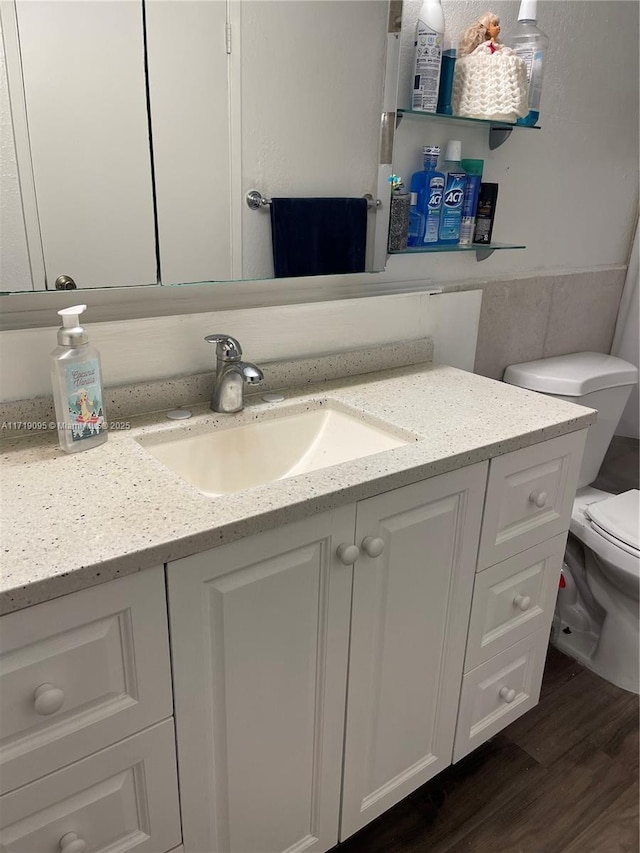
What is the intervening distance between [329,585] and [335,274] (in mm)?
712

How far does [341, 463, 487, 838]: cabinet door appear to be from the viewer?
105 cm

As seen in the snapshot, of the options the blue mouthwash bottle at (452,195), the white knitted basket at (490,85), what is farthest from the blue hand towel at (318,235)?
the white knitted basket at (490,85)

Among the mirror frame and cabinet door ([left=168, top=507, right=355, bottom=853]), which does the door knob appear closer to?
the mirror frame

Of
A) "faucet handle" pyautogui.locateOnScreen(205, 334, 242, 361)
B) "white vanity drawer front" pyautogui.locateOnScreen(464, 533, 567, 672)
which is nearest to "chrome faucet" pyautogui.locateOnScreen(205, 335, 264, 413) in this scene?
"faucet handle" pyautogui.locateOnScreen(205, 334, 242, 361)

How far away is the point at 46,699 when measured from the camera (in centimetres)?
74

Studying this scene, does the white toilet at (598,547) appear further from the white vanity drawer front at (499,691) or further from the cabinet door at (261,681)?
the cabinet door at (261,681)

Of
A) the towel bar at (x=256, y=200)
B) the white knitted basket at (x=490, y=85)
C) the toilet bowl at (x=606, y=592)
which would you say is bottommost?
the toilet bowl at (x=606, y=592)

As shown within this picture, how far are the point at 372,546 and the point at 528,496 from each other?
41 centimetres

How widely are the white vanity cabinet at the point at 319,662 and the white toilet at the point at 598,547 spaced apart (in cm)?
62

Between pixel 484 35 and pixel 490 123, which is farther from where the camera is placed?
pixel 490 123

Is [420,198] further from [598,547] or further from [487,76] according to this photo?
[598,547]

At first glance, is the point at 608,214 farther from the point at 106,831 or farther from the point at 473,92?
the point at 106,831

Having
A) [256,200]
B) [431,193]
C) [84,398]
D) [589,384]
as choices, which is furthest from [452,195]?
[84,398]

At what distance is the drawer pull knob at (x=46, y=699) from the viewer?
2.43 feet
